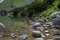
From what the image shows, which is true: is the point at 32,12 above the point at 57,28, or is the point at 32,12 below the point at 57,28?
above

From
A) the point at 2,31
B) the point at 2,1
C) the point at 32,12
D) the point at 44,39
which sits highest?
the point at 2,1

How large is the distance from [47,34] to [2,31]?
4.32 meters

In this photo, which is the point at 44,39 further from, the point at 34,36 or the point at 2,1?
the point at 2,1

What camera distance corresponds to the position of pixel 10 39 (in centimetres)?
1502

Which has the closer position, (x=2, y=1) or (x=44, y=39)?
(x=44, y=39)

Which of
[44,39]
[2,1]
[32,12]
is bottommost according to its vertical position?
[44,39]

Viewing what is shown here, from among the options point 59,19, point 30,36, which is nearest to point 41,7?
point 59,19

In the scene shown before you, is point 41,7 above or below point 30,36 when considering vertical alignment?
above

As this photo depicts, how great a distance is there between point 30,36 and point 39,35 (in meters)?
0.73

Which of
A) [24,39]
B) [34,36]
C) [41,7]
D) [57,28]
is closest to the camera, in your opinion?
[24,39]

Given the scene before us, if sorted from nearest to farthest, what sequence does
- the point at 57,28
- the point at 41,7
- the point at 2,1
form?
the point at 57,28 → the point at 41,7 → the point at 2,1

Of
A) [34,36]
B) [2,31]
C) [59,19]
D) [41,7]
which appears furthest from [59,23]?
[41,7]

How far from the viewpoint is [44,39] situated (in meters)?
14.3

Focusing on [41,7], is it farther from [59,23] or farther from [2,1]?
[2,1]
